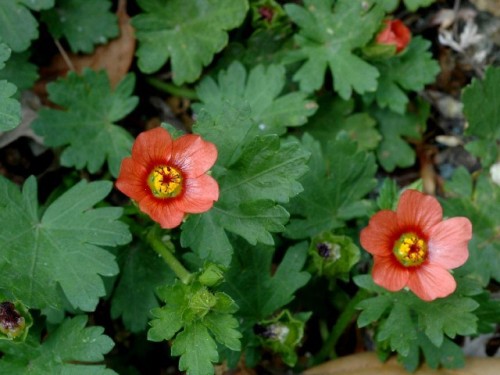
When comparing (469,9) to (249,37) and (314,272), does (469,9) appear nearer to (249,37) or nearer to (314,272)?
(249,37)

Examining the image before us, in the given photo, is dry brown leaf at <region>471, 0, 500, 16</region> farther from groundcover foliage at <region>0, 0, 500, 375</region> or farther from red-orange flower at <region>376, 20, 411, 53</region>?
red-orange flower at <region>376, 20, 411, 53</region>

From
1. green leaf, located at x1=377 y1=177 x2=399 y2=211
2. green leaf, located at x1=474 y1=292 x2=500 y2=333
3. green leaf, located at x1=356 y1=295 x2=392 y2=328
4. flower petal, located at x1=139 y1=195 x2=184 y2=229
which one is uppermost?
flower petal, located at x1=139 y1=195 x2=184 y2=229

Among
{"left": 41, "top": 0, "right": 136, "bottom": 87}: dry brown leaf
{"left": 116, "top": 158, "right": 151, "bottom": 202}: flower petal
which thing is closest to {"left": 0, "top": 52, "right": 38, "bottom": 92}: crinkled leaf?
{"left": 41, "top": 0, "right": 136, "bottom": 87}: dry brown leaf

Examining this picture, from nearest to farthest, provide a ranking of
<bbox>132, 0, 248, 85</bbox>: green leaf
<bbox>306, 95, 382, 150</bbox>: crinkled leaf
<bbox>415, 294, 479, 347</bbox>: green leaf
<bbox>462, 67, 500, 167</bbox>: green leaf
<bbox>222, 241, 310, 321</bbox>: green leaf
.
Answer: <bbox>415, 294, 479, 347</bbox>: green leaf < <bbox>222, 241, 310, 321</bbox>: green leaf < <bbox>462, 67, 500, 167</bbox>: green leaf < <bbox>132, 0, 248, 85</bbox>: green leaf < <bbox>306, 95, 382, 150</bbox>: crinkled leaf

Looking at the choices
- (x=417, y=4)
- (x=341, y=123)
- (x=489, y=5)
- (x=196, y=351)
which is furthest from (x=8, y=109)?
(x=489, y=5)

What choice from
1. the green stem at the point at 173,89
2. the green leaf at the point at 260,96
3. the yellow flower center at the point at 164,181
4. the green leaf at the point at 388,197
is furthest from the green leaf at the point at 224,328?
the green stem at the point at 173,89

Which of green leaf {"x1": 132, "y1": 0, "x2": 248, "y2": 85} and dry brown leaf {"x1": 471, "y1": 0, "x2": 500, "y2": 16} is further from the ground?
green leaf {"x1": 132, "y1": 0, "x2": 248, "y2": 85}

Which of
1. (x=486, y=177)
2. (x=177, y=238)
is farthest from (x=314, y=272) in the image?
(x=486, y=177)
